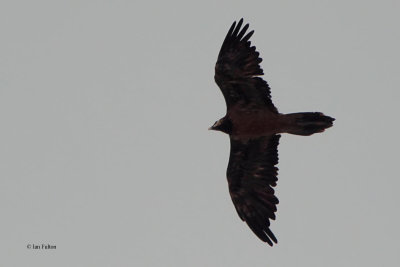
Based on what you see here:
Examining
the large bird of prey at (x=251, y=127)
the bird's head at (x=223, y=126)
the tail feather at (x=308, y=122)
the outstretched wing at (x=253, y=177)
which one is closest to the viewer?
the tail feather at (x=308, y=122)

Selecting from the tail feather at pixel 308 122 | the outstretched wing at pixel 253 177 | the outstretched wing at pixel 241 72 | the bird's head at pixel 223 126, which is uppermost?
the outstretched wing at pixel 241 72

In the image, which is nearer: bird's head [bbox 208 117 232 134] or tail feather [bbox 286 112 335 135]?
tail feather [bbox 286 112 335 135]

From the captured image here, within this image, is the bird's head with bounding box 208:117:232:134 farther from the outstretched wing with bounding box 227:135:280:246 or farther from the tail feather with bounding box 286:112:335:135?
the tail feather with bounding box 286:112:335:135

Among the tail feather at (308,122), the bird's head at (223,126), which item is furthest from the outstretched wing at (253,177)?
the tail feather at (308,122)

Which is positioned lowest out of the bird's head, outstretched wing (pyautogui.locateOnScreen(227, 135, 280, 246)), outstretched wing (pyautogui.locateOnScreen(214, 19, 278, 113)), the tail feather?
outstretched wing (pyautogui.locateOnScreen(227, 135, 280, 246))

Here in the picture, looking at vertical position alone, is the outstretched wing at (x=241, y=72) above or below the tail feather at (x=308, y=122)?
above

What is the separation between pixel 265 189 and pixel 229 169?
1.11 meters

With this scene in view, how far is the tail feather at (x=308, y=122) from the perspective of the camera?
18703 millimetres

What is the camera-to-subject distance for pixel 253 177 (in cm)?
2028

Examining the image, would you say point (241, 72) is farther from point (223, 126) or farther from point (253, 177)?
point (253, 177)

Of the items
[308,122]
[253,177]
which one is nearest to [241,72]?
[308,122]

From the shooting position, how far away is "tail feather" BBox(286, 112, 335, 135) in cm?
1870

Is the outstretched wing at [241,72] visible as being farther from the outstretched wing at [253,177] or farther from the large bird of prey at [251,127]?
the outstretched wing at [253,177]

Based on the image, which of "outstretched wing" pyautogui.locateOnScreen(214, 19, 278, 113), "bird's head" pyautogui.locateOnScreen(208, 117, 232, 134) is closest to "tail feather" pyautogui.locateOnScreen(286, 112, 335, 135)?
"outstretched wing" pyautogui.locateOnScreen(214, 19, 278, 113)
